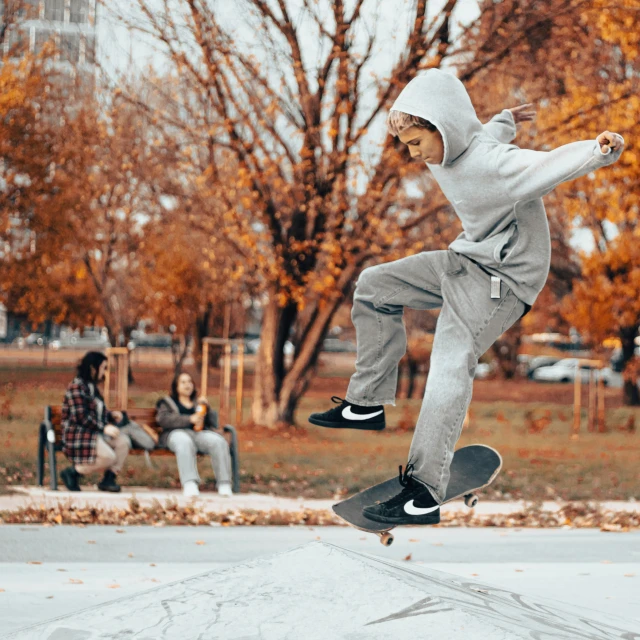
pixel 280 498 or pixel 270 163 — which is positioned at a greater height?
pixel 270 163

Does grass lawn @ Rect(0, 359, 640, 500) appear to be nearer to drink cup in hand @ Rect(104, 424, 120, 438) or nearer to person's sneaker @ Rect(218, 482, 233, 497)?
person's sneaker @ Rect(218, 482, 233, 497)

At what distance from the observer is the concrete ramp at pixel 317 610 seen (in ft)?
12.1

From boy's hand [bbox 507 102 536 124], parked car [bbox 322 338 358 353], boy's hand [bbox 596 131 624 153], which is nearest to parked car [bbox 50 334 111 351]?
parked car [bbox 322 338 358 353]

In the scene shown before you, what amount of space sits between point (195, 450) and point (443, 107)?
23.3ft

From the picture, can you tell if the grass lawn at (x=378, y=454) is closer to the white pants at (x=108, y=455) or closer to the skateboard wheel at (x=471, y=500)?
the white pants at (x=108, y=455)

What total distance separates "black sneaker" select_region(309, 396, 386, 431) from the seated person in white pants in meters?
5.94

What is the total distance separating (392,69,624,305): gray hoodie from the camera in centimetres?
427

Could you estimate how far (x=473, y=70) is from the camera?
16.8 m

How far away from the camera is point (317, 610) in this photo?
3814 mm

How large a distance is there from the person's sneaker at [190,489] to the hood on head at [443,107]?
6573mm

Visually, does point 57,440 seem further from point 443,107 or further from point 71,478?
point 443,107

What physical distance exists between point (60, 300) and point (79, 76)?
13.0 meters

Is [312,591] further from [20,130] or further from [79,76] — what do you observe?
[79,76]

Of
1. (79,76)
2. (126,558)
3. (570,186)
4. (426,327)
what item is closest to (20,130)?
(79,76)
